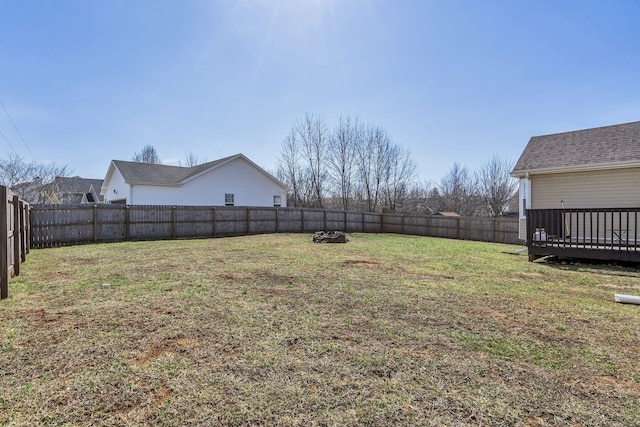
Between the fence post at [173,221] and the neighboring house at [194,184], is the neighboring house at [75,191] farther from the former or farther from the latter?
the fence post at [173,221]

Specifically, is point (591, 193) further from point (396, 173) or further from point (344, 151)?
point (344, 151)

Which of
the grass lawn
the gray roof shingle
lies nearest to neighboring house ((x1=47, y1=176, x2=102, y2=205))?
the gray roof shingle

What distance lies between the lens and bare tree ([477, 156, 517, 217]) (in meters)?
30.7

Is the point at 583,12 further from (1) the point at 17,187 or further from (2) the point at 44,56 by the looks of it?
(1) the point at 17,187

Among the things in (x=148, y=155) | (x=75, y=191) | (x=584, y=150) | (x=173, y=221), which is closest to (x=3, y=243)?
(x=173, y=221)

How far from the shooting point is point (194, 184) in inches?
719

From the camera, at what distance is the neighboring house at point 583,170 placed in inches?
369

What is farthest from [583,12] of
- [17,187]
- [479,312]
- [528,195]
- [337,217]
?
[17,187]

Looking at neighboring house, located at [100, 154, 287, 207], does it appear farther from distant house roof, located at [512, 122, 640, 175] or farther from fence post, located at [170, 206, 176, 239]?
distant house roof, located at [512, 122, 640, 175]

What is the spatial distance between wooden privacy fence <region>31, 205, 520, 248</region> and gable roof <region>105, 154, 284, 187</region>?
4.37 metres

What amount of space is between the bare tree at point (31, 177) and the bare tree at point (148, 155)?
26213mm

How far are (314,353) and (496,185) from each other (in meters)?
33.6

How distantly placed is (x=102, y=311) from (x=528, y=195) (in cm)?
1213

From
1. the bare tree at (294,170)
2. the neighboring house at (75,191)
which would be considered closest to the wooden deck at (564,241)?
the bare tree at (294,170)
